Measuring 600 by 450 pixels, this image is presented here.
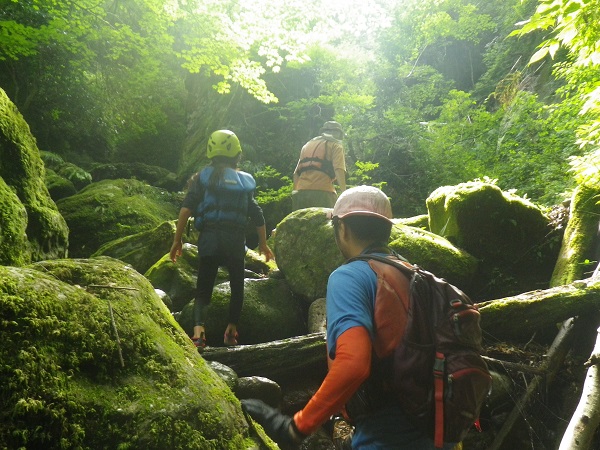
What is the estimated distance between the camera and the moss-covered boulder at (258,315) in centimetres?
557

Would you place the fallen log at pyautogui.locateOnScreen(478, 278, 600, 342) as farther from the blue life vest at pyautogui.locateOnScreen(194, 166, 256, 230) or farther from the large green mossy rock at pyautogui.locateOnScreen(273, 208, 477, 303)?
the blue life vest at pyautogui.locateOnScreen(194, 166, 256, 230)

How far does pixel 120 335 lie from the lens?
2314 mm

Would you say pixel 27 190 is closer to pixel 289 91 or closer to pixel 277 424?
pixel 277 424

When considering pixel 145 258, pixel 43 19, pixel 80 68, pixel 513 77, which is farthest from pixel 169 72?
pixel 513 77

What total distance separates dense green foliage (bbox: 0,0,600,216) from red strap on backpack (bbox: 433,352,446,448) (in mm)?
3250

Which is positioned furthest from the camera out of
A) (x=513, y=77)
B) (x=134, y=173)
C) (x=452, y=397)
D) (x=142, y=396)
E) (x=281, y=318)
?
(x=134, y=173)

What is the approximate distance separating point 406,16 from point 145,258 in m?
21.8

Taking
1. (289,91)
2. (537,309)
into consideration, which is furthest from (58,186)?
(537,309)

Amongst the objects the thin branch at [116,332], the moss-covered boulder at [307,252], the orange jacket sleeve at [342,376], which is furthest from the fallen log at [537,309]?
the thin branch at [116,332]

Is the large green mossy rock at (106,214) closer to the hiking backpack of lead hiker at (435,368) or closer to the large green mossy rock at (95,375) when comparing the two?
the large green mossy rock at (95,375)

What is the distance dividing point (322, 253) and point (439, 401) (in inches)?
180

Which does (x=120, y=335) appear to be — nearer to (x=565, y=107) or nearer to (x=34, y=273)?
(x=34, y=273)

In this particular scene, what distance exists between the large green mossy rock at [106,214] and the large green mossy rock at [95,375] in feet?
27.2

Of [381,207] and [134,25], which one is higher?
[134,25]
